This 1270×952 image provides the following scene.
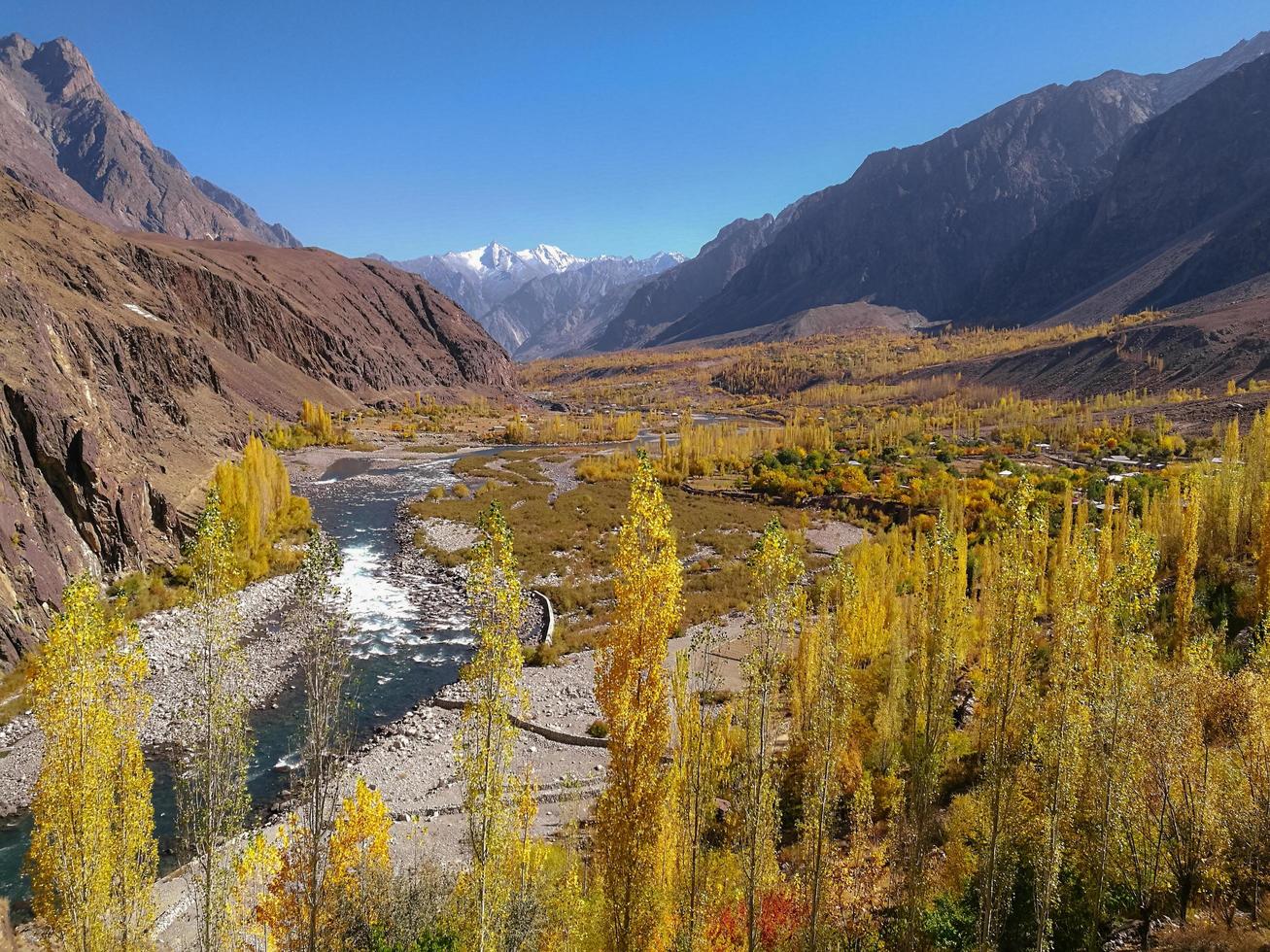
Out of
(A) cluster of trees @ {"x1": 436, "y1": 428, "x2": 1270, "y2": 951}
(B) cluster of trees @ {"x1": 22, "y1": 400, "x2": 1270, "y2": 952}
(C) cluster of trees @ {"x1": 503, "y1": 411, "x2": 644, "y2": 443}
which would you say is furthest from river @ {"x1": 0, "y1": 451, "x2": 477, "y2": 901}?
(C) cluster of trees @ {"x1": 503, "y1": 411, "x2": 644, "y2": 443}

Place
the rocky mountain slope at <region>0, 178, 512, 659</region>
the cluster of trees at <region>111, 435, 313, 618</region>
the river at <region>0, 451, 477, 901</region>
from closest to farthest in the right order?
the river at <region>0, 451, 477, 901</region>
the rocky mountain slope at <region>0, 178, 512, 659</region>
the cluster of trees at <region>111, 435, 313, 618</region>

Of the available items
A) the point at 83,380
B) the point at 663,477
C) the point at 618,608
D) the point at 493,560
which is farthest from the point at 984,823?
the point at 663,477

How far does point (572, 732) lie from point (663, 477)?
153 ft

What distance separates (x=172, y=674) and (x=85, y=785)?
57.1 feet

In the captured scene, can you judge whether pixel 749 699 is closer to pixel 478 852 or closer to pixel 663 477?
pixel 478 852

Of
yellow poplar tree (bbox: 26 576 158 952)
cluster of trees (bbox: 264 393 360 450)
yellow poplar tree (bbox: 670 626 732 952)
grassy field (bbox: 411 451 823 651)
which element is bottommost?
grassy field (bbox: 411 451 823 651)

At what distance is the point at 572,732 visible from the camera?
2056 cm

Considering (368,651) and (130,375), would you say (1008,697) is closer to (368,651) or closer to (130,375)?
(368,651)

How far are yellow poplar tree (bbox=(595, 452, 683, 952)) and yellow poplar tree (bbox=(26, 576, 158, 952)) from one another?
6.04 metres

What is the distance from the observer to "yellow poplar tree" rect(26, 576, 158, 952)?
8.18 m

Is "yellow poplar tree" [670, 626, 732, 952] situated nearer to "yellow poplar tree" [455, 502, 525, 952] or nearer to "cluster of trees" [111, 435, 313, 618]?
"yellow poplar tree" [455, 502, 525, 952]

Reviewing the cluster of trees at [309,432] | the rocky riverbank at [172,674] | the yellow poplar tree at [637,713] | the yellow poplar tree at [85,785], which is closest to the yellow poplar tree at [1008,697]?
the yellow poplar tree at [637,713]

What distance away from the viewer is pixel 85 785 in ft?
27.1

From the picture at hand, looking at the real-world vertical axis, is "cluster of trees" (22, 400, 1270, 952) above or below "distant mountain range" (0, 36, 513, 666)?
below
